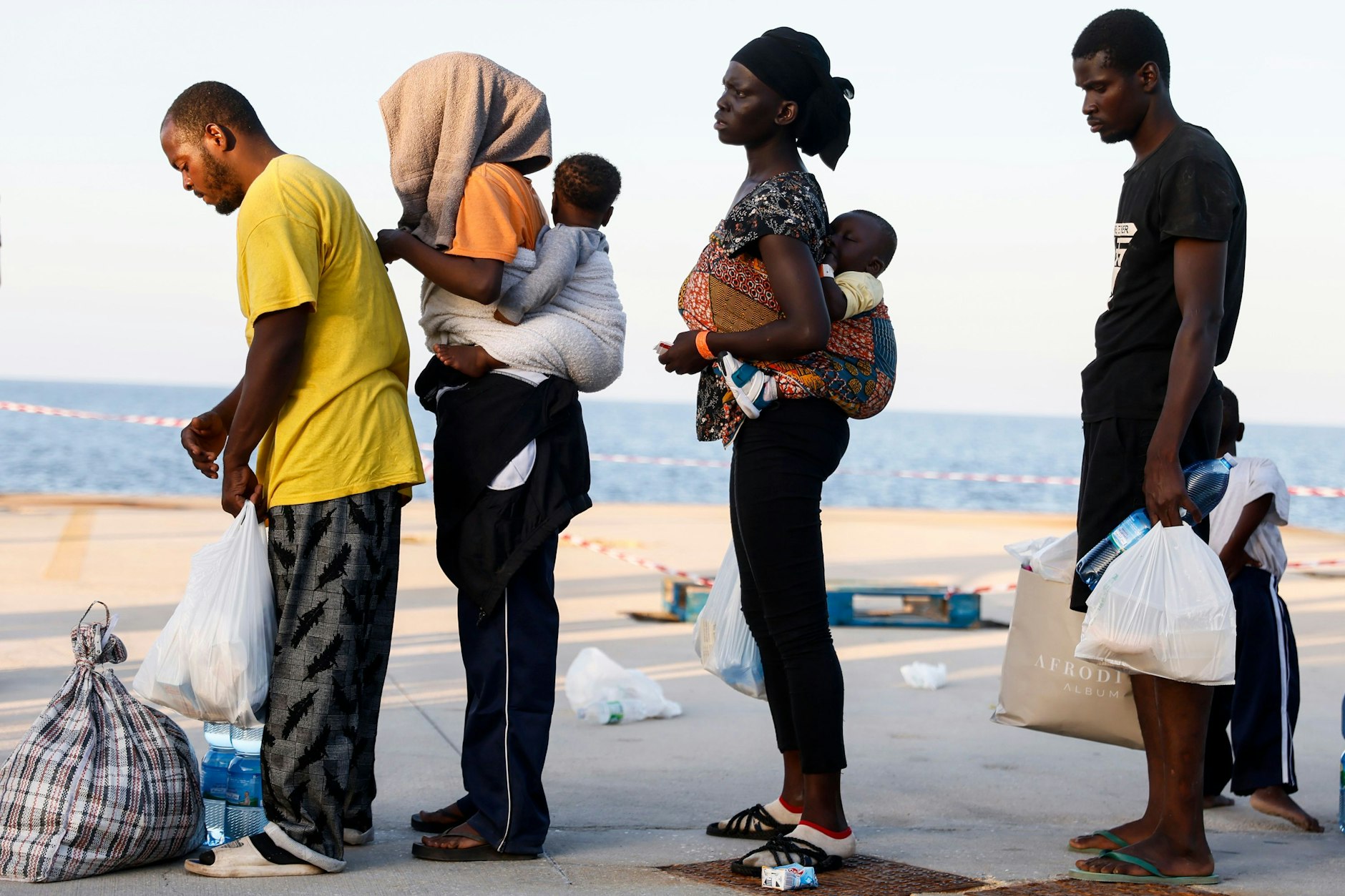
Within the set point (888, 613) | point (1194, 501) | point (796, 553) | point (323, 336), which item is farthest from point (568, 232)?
point (888, 613)

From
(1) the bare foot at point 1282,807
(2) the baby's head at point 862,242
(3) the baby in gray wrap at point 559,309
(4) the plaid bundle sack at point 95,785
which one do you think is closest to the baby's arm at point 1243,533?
(1) the bare foot at point 1282,807

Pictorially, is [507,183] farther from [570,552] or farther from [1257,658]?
[570,552]

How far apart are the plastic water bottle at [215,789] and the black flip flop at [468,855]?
1.62 ft

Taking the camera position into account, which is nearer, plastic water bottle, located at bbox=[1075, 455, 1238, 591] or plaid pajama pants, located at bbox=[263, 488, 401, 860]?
plaid pajama pants, located at bbox=[263, 488, 401, 860]

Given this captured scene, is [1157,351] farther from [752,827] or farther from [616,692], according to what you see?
[616,692]

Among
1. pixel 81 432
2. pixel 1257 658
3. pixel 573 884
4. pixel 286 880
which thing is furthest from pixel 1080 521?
pixel 81 432

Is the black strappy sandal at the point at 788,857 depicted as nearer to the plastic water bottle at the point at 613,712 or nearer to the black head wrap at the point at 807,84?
the black head wrap at the point at 807,84

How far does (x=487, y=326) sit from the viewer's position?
3.41 m

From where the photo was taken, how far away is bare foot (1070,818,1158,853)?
3301mm

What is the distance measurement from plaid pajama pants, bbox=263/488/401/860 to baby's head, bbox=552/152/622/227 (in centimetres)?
99

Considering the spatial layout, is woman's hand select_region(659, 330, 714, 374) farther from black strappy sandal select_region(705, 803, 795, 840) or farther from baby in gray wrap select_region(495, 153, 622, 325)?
black strappy sandal select_region(705, 803, 795, 840)

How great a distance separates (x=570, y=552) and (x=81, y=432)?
168ft

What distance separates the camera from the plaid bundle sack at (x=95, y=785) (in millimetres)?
2943

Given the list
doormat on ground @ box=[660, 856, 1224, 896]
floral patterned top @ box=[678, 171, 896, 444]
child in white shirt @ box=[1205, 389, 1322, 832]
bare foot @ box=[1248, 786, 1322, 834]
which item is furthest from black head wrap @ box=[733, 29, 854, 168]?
bare foot @ box=[1248, 786, 1322, 834]
